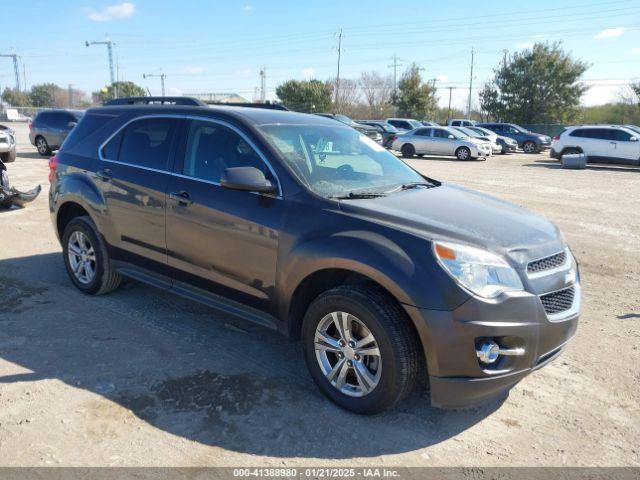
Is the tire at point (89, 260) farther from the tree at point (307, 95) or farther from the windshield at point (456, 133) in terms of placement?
the tree at point (307, 95)

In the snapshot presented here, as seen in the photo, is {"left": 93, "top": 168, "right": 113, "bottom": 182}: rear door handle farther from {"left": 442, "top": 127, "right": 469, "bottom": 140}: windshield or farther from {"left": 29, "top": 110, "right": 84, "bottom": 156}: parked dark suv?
{"left": 442, "top": 127, "right": 469, "bottom": 140}: windshield

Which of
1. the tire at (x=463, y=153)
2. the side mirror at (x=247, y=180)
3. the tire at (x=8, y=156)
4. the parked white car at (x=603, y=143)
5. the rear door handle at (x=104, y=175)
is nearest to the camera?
the side mirror at (x=247, y=180)

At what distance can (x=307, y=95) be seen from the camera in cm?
6800

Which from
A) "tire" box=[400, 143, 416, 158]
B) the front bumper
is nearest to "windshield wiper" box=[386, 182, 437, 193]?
the front bumper

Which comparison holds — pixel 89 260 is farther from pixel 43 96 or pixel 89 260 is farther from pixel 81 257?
pixel 43 96

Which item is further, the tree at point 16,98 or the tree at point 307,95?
the tree at point 16,98

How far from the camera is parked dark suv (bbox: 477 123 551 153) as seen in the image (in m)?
33.1

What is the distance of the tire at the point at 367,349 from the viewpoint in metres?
3.04

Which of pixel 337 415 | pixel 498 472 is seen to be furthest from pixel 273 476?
pixel 498 472

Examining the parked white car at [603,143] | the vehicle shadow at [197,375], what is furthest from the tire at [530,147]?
the vehicle shadow at [197,375]

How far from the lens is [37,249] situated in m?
6.99

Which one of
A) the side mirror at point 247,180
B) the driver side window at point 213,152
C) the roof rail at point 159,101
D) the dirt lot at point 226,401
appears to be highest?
the roof rail at point 159,101

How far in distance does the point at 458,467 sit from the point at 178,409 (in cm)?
172

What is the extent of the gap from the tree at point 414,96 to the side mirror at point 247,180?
189 feet
